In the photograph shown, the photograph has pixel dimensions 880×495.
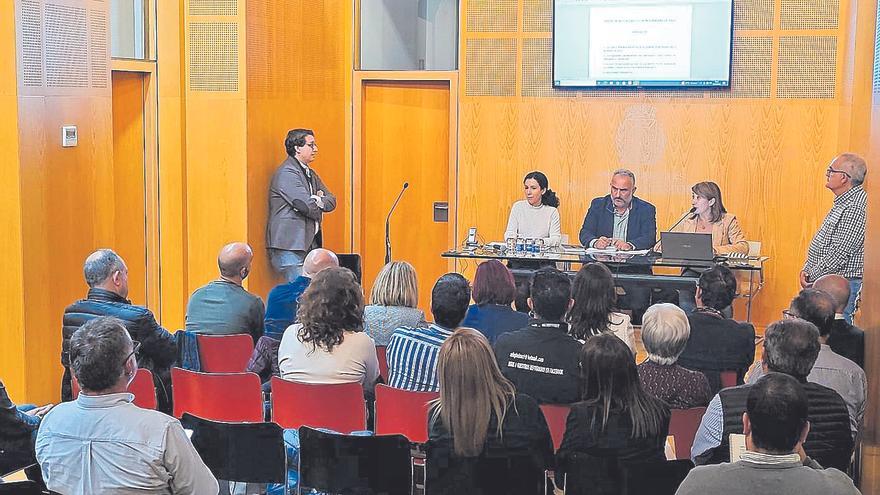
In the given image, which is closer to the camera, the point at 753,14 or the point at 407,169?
the point at 753,14

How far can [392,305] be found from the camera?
504 cm

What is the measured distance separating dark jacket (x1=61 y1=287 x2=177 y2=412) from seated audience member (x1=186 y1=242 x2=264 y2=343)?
0.54m

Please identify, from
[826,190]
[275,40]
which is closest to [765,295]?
[826,190]

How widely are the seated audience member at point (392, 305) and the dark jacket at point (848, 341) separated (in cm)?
191

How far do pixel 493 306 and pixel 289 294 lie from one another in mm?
1242

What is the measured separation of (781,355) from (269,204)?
227 inches

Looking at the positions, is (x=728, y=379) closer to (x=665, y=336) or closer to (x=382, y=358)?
(x=665, y=336)

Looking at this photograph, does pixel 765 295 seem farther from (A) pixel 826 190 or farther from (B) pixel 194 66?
(B) pixel 194 66

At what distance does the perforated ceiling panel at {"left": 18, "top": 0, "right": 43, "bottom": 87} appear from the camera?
232 inches

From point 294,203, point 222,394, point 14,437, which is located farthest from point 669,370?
point 294,203

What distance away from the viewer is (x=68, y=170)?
20.9ft

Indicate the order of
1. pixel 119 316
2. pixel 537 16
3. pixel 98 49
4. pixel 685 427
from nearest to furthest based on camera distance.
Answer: pixel 685 427
pixel 119 316
pixel 98 49
pixel 537 16

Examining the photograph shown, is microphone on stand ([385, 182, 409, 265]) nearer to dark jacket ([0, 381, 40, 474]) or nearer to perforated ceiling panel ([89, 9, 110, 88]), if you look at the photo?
perforated ceiling panel ([89, 9, 110, 88])

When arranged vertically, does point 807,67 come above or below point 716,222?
above
